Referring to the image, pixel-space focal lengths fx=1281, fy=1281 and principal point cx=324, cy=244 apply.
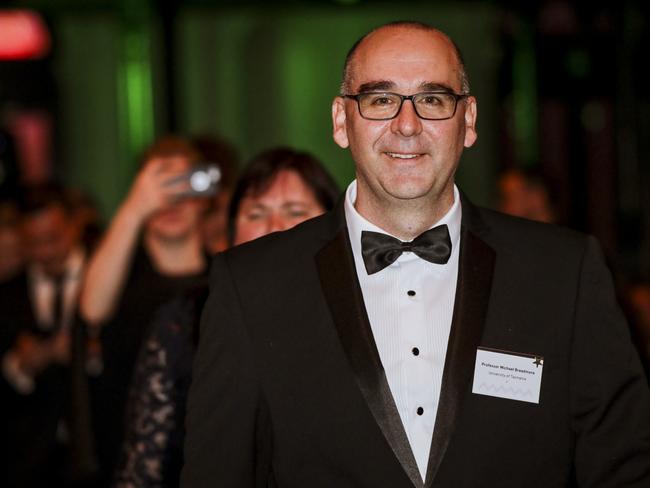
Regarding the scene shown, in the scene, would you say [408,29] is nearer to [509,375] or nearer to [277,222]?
[509,375]

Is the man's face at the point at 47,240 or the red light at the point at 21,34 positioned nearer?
the man's face at the point at 47,240

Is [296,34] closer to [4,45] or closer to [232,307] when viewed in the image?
[4,45]

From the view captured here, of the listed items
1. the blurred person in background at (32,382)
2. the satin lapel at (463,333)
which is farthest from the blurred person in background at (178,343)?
the blurred person in background at (32,382)

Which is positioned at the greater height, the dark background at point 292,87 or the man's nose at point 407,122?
the man's nose at point 407,122

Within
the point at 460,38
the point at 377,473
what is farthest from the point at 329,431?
the point at 460,38

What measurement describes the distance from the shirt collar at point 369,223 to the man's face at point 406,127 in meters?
0.04

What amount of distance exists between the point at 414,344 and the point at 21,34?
7733 millimetres

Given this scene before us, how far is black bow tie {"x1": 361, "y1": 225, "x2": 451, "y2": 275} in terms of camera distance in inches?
104

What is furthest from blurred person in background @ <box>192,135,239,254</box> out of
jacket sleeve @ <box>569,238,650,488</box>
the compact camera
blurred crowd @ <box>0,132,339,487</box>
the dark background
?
the dark background

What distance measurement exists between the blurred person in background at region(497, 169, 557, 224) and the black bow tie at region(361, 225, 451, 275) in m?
3.62

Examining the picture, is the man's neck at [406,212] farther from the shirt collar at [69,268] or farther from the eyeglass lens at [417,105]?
the shirt collar at [69,268]

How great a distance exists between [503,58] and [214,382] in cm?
758

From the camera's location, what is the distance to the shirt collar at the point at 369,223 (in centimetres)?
270

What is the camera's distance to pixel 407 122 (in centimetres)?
255
